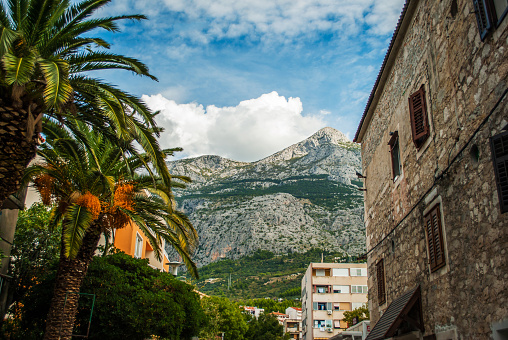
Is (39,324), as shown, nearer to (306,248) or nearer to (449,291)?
(449,291)

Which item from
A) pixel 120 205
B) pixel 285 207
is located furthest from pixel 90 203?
pixel 285 207

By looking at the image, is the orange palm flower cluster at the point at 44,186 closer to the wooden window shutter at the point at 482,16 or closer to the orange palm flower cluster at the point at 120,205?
the orange palm flower cluster at the point at 120,205

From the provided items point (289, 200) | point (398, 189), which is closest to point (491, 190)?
point (398, 189)

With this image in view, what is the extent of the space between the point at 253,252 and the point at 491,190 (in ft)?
339

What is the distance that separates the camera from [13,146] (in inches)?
299

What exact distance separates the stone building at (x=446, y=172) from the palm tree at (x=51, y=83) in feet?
18.4

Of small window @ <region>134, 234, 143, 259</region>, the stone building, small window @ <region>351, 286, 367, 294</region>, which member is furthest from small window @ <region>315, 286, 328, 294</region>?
the stone building

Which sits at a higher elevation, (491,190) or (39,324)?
(491,190)

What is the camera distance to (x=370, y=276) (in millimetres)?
14016

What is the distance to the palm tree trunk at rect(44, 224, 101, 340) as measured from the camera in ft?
38.4

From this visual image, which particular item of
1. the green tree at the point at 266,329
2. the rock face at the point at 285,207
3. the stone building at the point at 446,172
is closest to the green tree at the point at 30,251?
the stone building at the point at 446,172

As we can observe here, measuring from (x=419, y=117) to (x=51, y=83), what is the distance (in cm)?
702

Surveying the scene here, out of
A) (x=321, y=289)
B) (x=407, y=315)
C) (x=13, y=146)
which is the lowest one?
(x=407, y=315)

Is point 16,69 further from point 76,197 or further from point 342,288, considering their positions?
point 342,288
